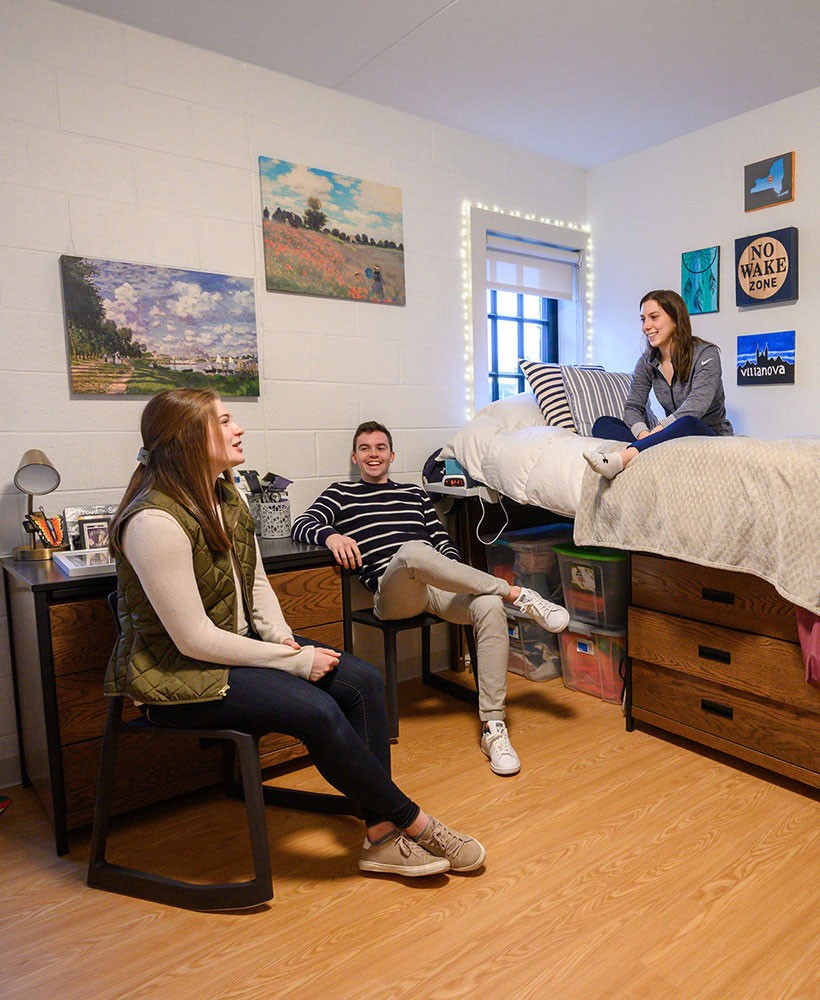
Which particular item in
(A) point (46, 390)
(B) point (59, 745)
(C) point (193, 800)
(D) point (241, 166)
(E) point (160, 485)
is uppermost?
(D) point (241, 166)

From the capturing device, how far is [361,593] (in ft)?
9.59

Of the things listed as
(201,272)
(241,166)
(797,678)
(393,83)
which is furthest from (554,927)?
(393,83)

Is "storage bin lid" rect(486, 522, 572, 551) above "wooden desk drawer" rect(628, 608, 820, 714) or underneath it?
above

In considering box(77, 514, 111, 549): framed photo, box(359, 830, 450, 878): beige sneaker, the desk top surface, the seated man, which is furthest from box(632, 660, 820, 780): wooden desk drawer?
box(77, 514, 111, 549): framed photo

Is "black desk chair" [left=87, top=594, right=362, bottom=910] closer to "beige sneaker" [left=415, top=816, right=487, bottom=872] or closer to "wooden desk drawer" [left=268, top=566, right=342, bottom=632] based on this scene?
"beige sneaker" [left=415, top=816, right=487, bottom=872]

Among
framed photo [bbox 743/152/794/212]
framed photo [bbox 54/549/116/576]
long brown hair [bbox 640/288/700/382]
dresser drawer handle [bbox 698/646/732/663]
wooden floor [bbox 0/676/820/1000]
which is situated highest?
framed photo [bbox 743/152/794/212]

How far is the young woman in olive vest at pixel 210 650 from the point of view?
61.1 inches

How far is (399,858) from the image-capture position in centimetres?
166

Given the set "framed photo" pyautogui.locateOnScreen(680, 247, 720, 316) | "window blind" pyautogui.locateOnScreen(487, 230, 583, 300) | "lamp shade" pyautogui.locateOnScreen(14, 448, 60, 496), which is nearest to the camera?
"lamp shade" pyautogui.locateOnScreen(14, 448, 60, 496)

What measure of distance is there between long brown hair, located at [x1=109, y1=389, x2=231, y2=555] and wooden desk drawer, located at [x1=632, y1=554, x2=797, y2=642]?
53.5 inches

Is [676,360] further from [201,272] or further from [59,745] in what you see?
[59,745]

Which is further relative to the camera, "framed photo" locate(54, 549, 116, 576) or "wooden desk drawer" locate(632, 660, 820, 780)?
"wooden desk drawer" locate(632, 660, 820, 780)

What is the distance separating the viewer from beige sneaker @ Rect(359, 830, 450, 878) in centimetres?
164

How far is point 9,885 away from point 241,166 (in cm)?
225
